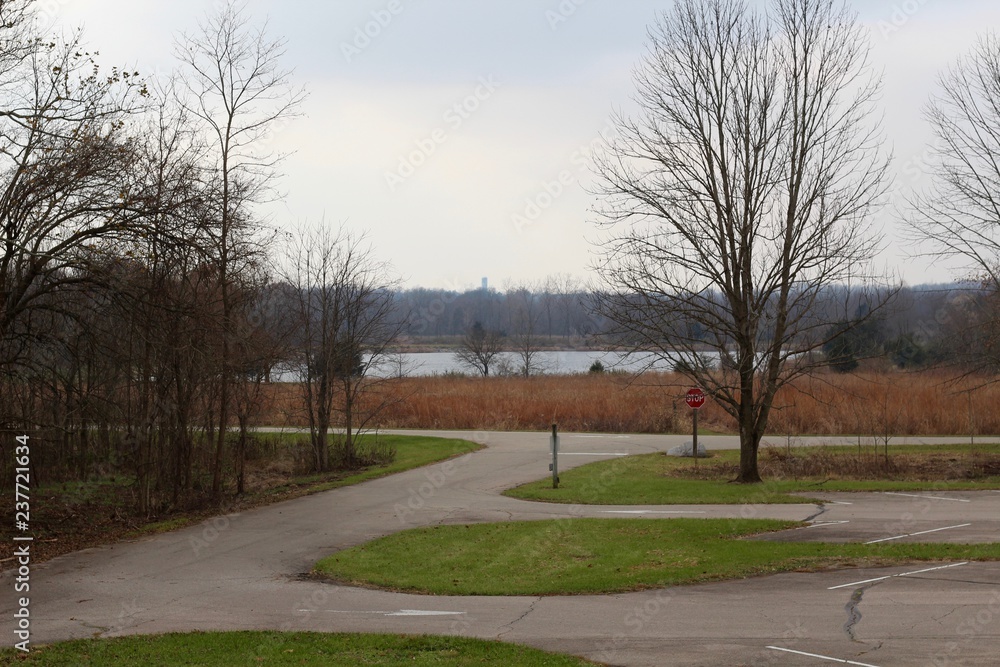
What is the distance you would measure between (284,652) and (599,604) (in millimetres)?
3891

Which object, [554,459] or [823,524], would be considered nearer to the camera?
[823,524]

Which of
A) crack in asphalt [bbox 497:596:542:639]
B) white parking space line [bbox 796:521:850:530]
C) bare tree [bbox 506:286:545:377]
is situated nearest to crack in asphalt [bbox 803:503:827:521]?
white parking space line [bbox 796:521:850:530]

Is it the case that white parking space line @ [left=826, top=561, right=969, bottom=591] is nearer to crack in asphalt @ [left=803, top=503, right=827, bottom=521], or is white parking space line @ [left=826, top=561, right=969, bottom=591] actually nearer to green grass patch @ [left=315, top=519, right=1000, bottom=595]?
green grass patch @ [left=315, top=519, right=1000, bottom=595]

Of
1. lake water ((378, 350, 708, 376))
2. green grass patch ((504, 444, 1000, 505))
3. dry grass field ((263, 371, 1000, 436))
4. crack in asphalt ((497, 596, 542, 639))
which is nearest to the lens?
crack in asphalt ((497, 596, 542, 639))

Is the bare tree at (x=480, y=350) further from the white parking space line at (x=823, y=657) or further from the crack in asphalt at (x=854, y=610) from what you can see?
the white parking space line at (x=823, y=657)

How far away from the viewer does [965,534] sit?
45.9 ft

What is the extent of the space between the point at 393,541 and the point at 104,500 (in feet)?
27.5

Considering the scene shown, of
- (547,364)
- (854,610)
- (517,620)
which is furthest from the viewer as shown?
(547,364)

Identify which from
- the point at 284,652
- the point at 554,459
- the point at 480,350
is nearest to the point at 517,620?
the point at 284,652

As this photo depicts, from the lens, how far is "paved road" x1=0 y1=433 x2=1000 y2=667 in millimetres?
8742

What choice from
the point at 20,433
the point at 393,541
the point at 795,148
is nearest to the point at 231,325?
the point at 20,433

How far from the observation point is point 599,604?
1070 centimetres

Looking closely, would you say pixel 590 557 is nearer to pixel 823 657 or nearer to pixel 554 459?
pixel 823 657

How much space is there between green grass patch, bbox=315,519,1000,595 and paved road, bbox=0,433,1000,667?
18.0 inches
